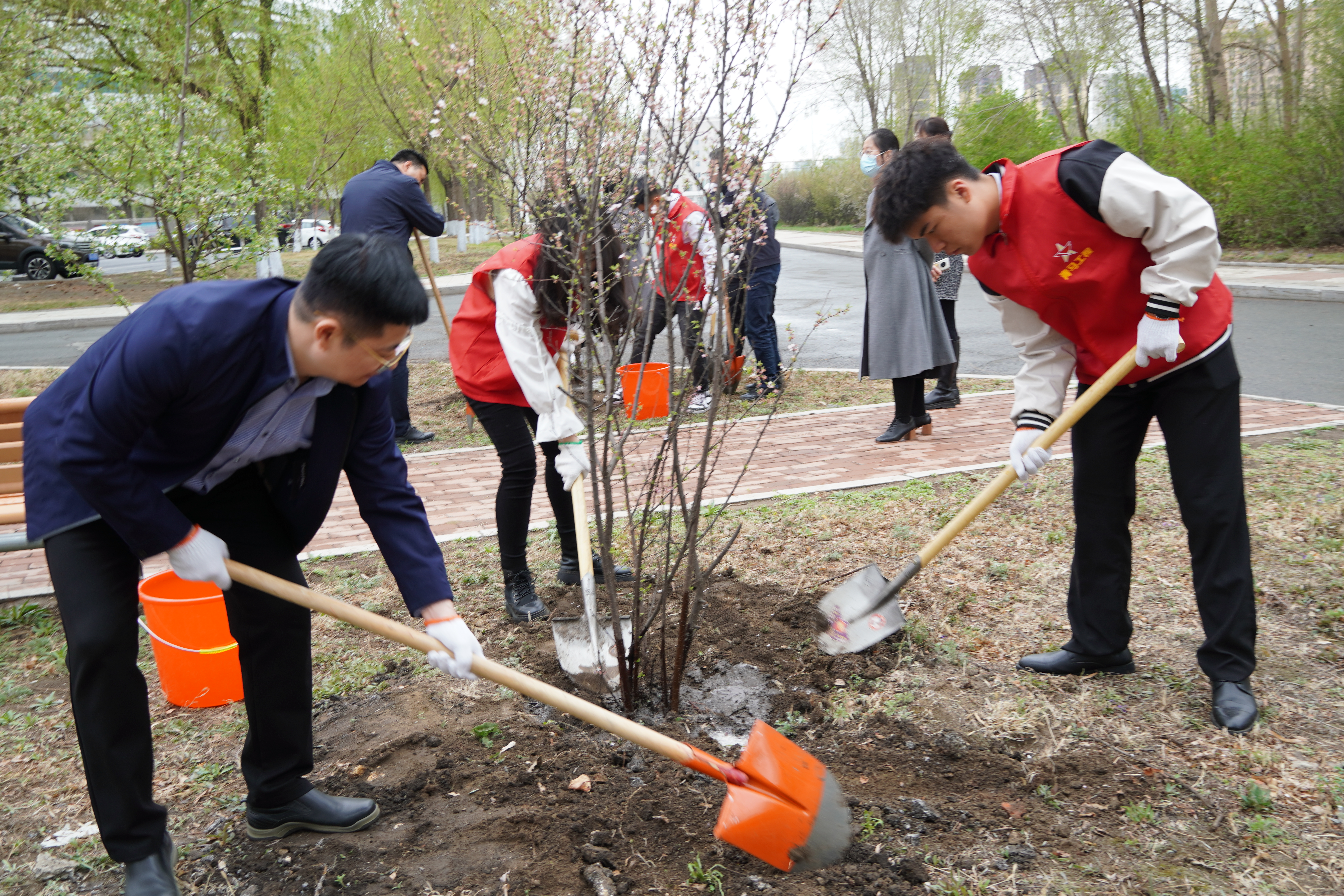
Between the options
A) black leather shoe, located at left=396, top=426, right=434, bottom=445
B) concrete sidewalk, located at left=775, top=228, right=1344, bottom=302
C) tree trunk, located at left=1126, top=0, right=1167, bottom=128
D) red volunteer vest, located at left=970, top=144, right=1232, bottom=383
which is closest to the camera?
red volunteer vest, located at left=970, top=144, right=1232, bottom=383

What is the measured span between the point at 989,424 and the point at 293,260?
2323 cm

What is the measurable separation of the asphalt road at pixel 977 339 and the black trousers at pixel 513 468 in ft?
3.95

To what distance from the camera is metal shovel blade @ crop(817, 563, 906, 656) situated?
3328 mm

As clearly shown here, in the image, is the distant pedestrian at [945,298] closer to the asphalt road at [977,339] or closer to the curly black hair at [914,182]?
the asphalt road at [977,339]

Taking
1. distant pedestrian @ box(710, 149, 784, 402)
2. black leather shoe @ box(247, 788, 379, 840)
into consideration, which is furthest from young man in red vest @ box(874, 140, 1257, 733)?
black leather shoe @ box(247, 788, 379, 840)

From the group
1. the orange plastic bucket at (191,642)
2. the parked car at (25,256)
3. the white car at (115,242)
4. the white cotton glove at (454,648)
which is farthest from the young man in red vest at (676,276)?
the parked car at (25,256)

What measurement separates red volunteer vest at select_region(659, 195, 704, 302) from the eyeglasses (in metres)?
0.80

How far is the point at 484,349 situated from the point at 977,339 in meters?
7.93

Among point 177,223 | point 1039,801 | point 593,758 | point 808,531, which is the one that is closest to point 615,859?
point 593,758

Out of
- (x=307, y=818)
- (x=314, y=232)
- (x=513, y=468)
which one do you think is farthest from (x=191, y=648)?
(x=314, y=232)

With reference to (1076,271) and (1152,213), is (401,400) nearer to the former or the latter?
(1076,271)

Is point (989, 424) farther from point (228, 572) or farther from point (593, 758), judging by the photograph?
point (228, 572)

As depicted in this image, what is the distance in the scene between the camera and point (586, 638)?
3.50m

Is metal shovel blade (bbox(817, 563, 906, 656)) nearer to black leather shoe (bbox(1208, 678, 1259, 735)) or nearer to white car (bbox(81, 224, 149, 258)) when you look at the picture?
black leather shoe (bbox(1208, 678, 1259, 735))
